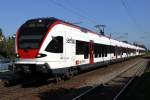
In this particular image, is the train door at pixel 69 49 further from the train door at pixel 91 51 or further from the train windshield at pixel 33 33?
the train door at pixel 91 51

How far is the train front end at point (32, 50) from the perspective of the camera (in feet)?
53.1

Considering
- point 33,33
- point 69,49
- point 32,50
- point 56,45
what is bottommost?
point 32,50

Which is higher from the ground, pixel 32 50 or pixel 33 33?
pixel 33 33

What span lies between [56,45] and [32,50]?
1409 millimetres

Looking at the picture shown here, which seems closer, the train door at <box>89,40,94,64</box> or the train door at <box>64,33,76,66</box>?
the train door at <box>64,33,76,66</box>

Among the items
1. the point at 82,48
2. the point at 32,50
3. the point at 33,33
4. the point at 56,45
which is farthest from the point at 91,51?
the point at 32,50

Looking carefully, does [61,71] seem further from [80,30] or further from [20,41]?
[80,30]

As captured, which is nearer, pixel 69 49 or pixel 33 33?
pixel 33 33

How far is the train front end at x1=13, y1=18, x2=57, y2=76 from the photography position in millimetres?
16172

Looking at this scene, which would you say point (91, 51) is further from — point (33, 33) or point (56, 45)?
point (33, 33)

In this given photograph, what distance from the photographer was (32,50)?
16.3 metres

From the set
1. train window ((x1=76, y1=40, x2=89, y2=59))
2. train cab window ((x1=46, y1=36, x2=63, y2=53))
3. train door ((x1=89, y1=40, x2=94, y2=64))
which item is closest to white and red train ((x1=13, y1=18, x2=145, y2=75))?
train cab window ((x1=46, y1=36, x2=63, y2=53))

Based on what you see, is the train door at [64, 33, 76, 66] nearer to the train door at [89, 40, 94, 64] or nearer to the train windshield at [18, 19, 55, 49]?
the train windshield at [18, 19, 55, 49]

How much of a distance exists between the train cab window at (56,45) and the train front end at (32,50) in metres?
0.49
